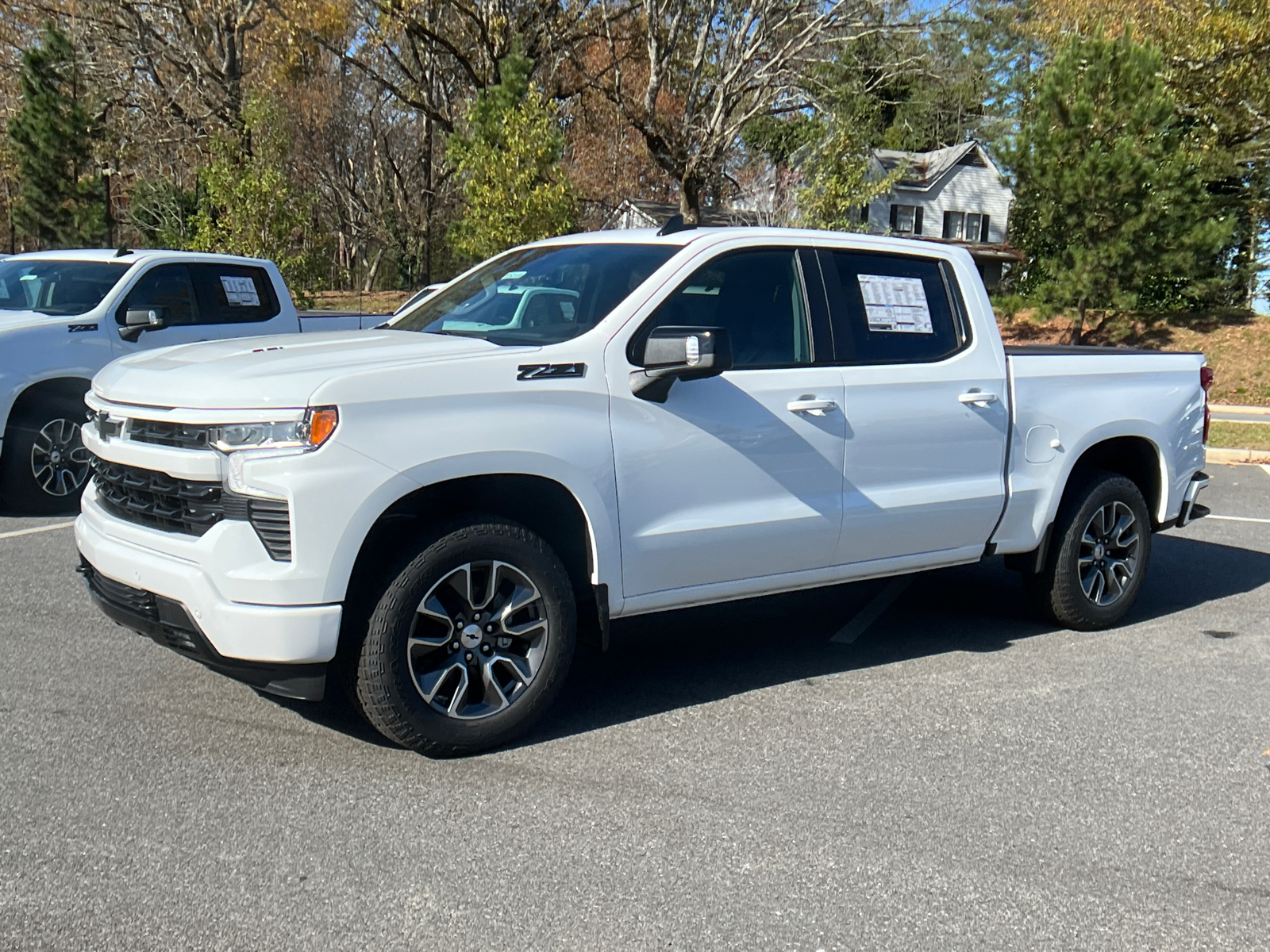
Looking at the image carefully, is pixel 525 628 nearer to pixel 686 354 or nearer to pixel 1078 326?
pixel 686 354

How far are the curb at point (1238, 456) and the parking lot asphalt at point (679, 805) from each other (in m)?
8.37

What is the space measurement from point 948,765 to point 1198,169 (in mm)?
25499

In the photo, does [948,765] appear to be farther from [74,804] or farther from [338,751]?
[74,804]

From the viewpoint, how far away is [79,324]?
8.93 meters

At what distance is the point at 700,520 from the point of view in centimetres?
483

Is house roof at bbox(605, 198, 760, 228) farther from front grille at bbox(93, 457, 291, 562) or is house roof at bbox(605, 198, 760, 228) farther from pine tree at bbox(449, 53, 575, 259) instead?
front grille at bbox(93, 457, 291, 562)

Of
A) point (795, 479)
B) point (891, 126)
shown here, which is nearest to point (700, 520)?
point (795, 479)

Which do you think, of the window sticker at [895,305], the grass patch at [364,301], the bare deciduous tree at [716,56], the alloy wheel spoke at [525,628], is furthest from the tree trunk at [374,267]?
the alloy wheel spoke at [525,628]

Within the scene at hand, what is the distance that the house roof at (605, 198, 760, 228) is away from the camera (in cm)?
3928

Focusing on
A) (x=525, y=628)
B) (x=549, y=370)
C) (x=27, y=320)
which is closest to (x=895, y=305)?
(x=549, y=370)

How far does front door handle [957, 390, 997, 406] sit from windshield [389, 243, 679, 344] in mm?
1556

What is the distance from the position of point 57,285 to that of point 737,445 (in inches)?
273

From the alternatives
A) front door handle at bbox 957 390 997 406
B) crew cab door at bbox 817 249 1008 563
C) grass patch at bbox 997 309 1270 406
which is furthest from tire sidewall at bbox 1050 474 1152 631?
grass patch at bbox 997 309 1270 406

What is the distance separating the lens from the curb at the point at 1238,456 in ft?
44.8
